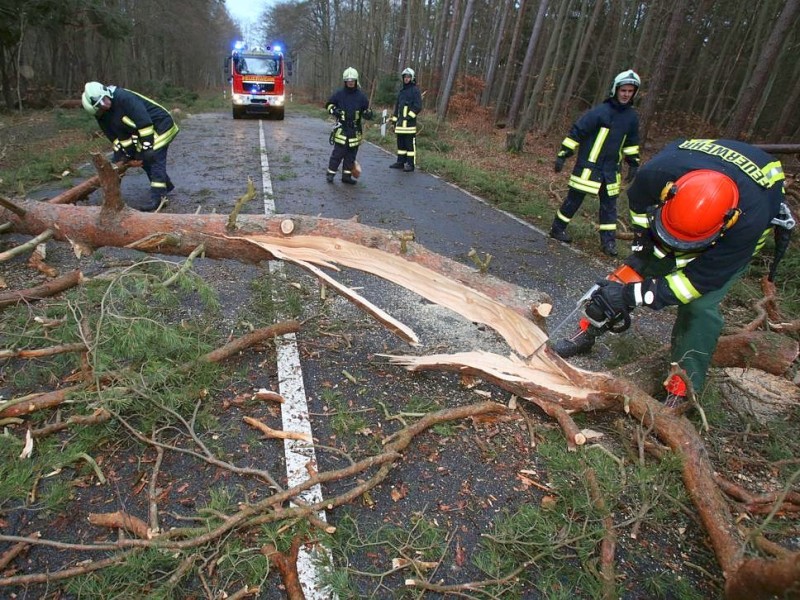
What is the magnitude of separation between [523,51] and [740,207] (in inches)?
1067

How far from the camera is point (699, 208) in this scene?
2.24 m

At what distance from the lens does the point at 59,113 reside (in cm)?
1462

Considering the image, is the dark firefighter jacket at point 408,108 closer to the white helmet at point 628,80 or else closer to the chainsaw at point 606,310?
the white helmet at point 628,80

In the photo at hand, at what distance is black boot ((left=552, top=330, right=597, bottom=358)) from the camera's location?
3.37 meters

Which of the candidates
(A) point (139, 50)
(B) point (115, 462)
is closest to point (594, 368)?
(B) point (115, 462)

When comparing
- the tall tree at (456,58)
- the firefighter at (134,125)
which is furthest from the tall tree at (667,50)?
the firefighter at (134,125)

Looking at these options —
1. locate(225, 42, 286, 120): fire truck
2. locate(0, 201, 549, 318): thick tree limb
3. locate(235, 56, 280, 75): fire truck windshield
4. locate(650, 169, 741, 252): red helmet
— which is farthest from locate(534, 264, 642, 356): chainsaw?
locate(235, 56, 280, 75): fire truck windshield

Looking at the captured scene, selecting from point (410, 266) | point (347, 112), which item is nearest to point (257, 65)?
point (347, 112)

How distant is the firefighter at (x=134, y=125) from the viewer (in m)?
5.12

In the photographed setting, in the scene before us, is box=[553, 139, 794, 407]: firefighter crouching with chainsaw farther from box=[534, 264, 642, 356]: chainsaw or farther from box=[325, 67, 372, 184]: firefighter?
box=[325, 67, 372, 184]: firefighter

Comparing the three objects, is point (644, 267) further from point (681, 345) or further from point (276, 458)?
point (276, 458)

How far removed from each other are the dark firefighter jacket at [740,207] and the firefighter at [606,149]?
106 inches

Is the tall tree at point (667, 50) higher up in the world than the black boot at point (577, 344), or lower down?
higher up

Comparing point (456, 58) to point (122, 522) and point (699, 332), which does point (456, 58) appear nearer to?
point (699, 332)
